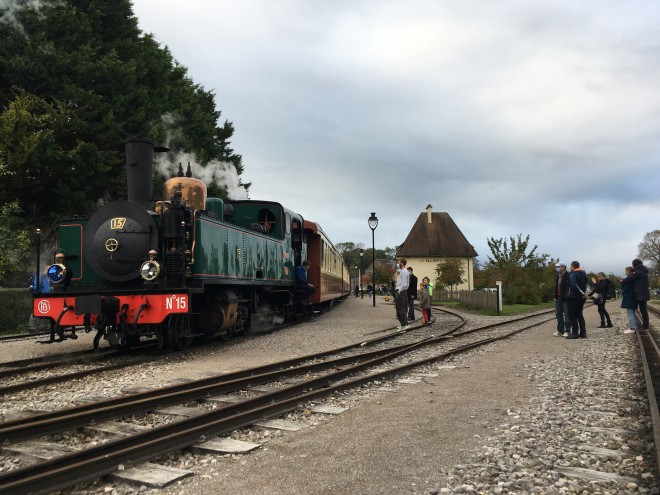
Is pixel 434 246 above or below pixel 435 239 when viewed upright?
below

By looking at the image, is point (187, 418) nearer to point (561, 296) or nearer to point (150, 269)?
point (150, 269)

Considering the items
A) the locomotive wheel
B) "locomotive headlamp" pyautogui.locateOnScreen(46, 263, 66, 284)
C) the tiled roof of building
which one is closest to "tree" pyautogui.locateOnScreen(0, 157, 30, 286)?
"locomotive headlamp" pyautogui.locateOnScreen(46, 263, 66, 284)

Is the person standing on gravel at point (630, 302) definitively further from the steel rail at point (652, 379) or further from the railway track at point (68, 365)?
the railway track at point (68, 365)

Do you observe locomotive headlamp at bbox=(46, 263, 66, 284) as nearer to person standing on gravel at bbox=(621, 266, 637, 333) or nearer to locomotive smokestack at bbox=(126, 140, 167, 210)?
locomotive smokestack at bbox=(126, 140, 167, 210)

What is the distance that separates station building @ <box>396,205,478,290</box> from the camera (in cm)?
5584

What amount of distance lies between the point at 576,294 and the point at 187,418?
9599mm

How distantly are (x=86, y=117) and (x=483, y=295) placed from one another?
17.3m

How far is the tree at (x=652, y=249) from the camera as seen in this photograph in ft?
236

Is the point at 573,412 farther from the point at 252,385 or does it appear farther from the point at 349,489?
A: the point at 252,385

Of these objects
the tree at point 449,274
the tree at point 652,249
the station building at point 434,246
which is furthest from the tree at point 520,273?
the tree at point 652,249

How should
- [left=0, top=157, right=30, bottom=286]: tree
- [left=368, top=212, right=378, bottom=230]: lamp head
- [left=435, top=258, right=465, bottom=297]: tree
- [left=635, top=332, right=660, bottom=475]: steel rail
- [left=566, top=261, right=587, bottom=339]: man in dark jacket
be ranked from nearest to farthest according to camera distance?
[left=635, top=332, right=660, bottom=475]: steel rail < [left=566, top=261, right=587, bottom=339]: man in dark jacket < [left=0, top=157, right=30, bottom=286]: tree < [left=368, top=212, right=378, bottom=230]: lamp head < [left=435, top=258, right=465, bottom=297]: tree

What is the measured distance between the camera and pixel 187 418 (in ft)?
15.2

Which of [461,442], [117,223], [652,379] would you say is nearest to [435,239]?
[117,223]

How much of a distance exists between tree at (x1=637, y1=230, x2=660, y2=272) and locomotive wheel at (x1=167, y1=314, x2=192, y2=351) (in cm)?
7484
